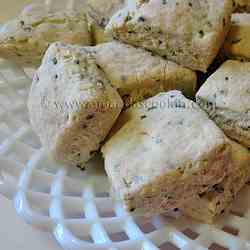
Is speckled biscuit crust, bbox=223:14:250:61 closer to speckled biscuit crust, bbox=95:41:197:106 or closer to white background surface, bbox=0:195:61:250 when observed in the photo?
speckled biscuit crust, bbox=95:41:197:106

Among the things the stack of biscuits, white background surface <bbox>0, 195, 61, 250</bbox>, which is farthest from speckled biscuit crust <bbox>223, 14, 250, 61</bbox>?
white background surface <bbox>0, 195, 61, 250</bbox>

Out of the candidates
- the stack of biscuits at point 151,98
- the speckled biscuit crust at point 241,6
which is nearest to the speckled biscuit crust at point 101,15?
the stack of biscuits at point 151,98

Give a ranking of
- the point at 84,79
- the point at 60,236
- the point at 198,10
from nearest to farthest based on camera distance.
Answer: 1. the point at 60,236
2. the point at 84,79
3. the point at 198,10

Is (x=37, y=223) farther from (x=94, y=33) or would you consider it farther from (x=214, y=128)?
(x=94, y=33)

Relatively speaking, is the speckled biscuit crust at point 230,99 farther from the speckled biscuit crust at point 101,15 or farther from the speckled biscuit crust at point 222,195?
the speckled biscuit crust at point 101,15

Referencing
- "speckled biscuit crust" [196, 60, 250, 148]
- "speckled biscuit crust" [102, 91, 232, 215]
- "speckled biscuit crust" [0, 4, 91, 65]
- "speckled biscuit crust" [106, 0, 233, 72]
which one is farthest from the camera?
"speckled biscuit crust" [0, 4, 91, 65]

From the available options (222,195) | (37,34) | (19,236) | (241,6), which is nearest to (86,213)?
(19,236)

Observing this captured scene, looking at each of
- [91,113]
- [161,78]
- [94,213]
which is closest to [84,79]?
[91,113]
